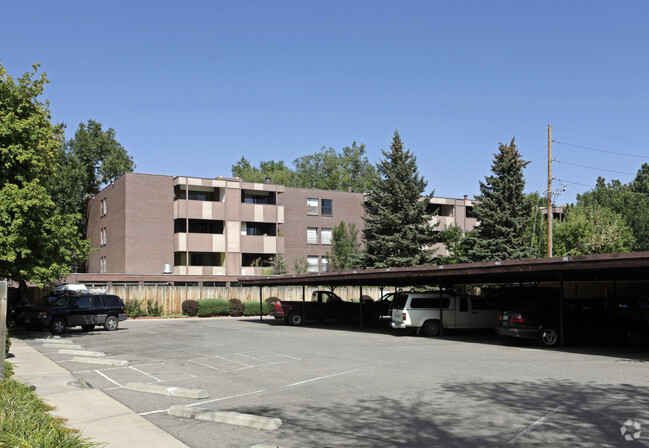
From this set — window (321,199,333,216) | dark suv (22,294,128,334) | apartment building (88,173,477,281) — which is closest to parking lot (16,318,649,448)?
dark suv (22,294,128,334)

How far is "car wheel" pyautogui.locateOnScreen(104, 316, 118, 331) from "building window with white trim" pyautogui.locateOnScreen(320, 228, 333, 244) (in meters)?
26.1

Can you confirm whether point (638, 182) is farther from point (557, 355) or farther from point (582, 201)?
point (557, 355)

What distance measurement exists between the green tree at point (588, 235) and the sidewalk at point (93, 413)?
4484cm

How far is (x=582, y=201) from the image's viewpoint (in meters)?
76.7

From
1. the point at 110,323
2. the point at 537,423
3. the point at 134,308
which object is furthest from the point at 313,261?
the point at 537,423

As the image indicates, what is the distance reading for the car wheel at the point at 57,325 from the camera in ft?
89.7

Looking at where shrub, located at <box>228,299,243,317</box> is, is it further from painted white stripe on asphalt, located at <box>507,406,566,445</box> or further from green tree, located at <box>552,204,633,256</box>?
painted white stripe on asphalt, located at <box>507,406,566,445</box>

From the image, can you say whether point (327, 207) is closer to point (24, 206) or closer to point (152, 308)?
point (152, 308)

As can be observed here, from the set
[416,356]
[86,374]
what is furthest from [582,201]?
[86,374]

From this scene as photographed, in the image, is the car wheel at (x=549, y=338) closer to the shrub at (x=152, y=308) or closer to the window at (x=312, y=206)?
the shrub at (x=152, y=308)

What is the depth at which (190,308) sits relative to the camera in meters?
41.0

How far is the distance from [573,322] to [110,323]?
67.3 ft

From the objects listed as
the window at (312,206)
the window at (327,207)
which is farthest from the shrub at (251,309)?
the window at (327,207)

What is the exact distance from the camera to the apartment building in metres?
46.8
